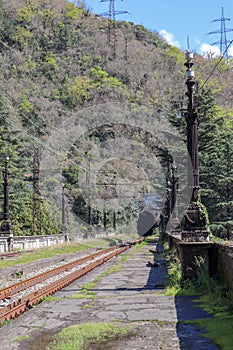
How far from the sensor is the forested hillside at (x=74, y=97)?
48906mm

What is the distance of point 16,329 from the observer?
8523 millimetres

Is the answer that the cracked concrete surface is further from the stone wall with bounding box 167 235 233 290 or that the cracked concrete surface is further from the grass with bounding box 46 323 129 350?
the stone wall with bounding box 167 235 233 290

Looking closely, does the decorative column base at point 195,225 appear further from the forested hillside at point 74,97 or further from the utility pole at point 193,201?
the forested hillside at point 74,97

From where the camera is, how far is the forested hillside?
48906 millimetres

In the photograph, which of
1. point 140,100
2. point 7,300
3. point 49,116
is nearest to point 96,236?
point 7,300

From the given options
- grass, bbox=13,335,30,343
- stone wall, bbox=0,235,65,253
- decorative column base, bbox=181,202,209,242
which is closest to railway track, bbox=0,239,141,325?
grass, bbox=13,335,30,343

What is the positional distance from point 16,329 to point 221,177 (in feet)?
114

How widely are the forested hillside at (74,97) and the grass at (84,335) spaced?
31.2 metres

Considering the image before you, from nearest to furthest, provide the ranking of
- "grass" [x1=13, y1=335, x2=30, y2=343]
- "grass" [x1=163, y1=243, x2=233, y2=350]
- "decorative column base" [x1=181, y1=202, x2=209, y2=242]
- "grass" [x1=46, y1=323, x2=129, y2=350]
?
1. "grass" [x1=46, y1=323, x2=129, y2=350]
2. "grass" [x1=163, y1=243, x2=233, y2=350]
3. "grass" [x1=13, y1=335, x2=30, y2=343]
4. "decorative column base" [x1=181, y1=202, x2=209, y2=242]

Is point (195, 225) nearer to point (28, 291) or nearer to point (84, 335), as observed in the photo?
point (28, 291)

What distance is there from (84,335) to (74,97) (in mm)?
144797

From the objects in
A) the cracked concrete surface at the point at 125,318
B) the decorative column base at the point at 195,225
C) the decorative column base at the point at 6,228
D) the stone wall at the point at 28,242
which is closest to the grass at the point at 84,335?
the cracked concrete surface at the point at 125,318

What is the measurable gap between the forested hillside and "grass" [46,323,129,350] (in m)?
31.2

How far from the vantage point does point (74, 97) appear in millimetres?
149375
